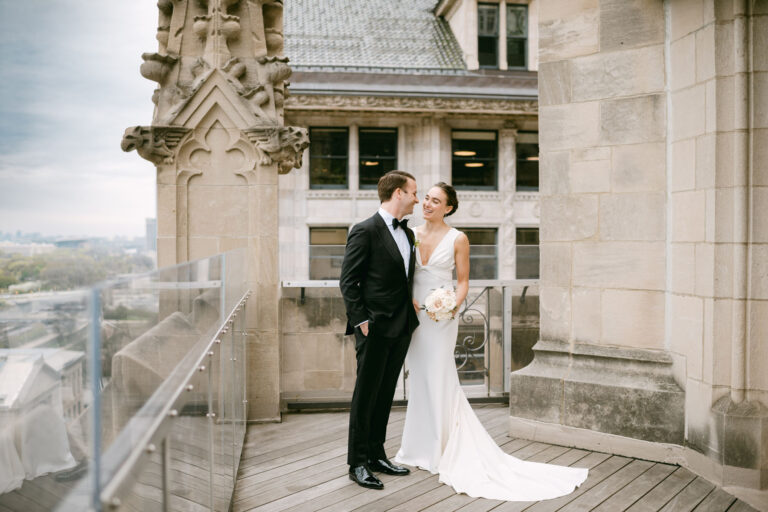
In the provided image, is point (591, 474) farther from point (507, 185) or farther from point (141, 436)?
point (507, 185)

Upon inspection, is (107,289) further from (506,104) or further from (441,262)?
(506,104)

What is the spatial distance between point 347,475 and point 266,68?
10.4 feet

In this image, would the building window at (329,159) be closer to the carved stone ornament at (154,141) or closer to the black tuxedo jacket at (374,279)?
the carved stone ornament at (154,141)

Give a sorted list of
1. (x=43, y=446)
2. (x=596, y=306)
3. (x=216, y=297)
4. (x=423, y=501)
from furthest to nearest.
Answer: (x=596, y=306) < (x=423, y=501) < (x=216, y=297) < (x=43, y=446)

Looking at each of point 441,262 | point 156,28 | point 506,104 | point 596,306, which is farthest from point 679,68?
point 506,104

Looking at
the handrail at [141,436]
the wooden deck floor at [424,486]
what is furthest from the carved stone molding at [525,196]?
the handrail at [141,436]

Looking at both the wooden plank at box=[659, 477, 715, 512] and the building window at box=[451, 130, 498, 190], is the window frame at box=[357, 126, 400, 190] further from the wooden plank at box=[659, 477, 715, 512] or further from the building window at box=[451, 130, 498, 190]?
the wooden plank at box=[659, 477, 715, 512]

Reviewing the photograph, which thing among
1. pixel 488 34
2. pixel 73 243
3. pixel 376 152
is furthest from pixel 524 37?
pixel 73 243

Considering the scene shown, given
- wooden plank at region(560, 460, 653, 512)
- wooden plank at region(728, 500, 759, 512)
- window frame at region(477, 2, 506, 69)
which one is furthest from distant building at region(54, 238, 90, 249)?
window frame at region(477, 2, 506, 69)

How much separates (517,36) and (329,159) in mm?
7623

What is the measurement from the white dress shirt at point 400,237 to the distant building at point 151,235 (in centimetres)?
210

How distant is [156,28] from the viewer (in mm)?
5227

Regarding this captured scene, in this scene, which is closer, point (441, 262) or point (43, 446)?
point (43, 446)

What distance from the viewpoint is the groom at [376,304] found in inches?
153
